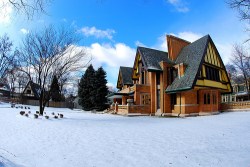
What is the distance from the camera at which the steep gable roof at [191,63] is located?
22.7 meters

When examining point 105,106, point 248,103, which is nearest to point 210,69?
point 248,103

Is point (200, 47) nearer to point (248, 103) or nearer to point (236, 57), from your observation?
point (248, 103)

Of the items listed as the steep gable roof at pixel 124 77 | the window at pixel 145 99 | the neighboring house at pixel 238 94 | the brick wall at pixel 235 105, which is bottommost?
the brick wall at pixel 235 105

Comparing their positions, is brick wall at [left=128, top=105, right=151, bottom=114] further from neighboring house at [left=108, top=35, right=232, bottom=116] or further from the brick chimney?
the brick chimney

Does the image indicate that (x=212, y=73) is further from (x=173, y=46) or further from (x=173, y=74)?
(x=173, y=46)

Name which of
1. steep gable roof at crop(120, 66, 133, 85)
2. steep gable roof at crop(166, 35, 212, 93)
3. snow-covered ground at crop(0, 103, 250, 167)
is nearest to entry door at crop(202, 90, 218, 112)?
steep gable roof at crop(166, 35, 212, 93)

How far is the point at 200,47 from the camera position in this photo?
2525cm

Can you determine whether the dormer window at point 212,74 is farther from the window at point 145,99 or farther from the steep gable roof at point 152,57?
the window at point 145,99

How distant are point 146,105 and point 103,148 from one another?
19.3m

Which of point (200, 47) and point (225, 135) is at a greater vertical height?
point (200, 47)

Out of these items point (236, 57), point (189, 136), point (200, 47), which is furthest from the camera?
point (236, 57)

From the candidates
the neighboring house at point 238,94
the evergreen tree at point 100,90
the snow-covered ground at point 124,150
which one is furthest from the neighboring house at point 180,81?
the neighboring house at point 238,94

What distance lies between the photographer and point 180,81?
79.5 feet

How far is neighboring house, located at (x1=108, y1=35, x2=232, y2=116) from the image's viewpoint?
23734mm
